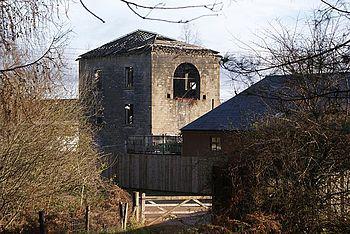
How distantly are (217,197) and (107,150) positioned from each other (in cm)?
2597

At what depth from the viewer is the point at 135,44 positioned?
129 ft

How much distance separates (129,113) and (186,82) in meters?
4.07

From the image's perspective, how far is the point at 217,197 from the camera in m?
13.9

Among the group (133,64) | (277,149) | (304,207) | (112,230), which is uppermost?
(133,64)

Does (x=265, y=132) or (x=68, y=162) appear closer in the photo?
(x=265, y=132)

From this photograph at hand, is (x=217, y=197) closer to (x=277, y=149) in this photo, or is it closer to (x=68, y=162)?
(x=277, y=149)

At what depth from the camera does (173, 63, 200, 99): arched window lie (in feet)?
134

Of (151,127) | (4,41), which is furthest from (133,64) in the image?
(4,41)

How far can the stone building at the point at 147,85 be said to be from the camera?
126 feet

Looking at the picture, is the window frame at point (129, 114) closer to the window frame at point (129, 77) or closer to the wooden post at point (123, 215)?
the window frame at point (129, 77)

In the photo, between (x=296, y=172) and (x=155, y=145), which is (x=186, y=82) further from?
(x=296, y=172)

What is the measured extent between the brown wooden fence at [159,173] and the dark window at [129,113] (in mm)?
5587

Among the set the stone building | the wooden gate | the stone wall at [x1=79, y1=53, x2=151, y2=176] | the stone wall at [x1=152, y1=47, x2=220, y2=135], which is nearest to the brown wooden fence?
the stone building

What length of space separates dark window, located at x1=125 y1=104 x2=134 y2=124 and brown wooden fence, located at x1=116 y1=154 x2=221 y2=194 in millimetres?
5587
